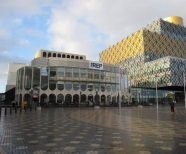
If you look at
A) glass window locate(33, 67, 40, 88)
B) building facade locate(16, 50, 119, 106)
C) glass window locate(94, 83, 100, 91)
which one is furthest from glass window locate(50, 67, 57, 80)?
glass window locate(94, 83, 100, 91)

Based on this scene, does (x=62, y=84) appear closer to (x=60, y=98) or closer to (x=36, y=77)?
(x=60, y=98)

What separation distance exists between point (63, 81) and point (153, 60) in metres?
55.9

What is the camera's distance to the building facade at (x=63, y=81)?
7862cm

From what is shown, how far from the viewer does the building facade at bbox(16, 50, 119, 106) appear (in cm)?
7862

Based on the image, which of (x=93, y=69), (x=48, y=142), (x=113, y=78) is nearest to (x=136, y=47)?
(x=113, y=78)

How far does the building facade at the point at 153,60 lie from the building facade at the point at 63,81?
2181cm

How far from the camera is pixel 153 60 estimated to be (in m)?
112

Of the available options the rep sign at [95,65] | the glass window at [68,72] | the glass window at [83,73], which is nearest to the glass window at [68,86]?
the glass window at [68,72]

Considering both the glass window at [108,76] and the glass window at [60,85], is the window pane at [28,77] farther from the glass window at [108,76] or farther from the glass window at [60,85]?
the glass window at [108,76]

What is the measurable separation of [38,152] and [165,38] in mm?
128346

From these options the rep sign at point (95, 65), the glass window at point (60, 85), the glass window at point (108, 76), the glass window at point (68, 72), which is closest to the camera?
the glass window at point (60, 85)

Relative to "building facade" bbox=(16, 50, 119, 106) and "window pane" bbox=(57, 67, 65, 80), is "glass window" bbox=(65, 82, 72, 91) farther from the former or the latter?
"window pane" bbox=(57, 67, 65, 80)

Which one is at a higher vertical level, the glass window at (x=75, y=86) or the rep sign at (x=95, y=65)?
the rep sign at (x=95, y=65)

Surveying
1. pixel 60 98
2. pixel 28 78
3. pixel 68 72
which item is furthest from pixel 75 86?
pixel 28 78
